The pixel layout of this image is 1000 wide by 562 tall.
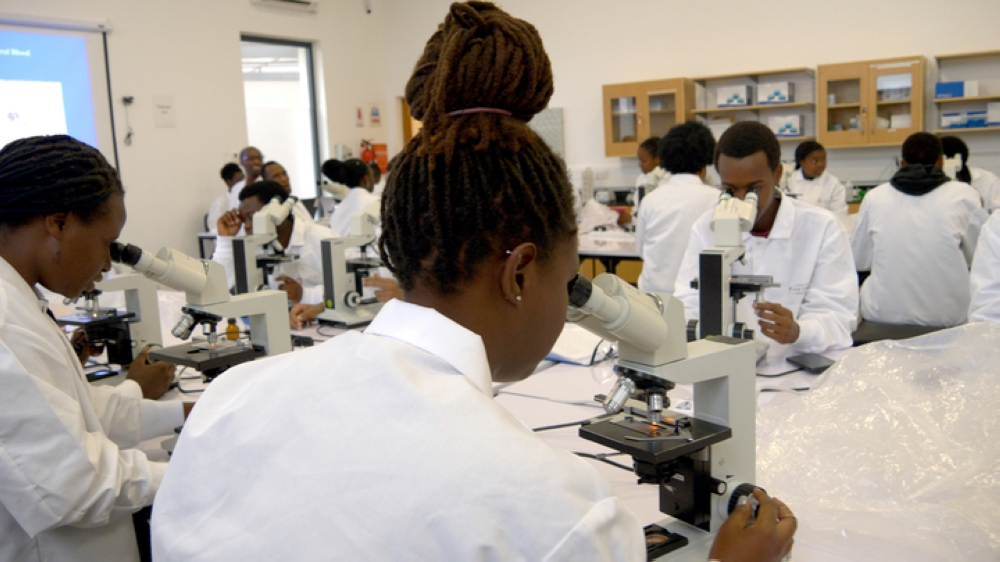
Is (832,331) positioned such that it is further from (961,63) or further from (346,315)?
(961,63)

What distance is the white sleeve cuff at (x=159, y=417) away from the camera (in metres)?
1.59

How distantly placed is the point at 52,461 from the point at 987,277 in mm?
2065

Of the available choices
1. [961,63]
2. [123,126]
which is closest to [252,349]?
[123,126]

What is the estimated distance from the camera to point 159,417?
160 centimetres

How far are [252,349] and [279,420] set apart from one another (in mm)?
1233

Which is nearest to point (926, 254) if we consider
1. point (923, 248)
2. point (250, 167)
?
point (923, 248)

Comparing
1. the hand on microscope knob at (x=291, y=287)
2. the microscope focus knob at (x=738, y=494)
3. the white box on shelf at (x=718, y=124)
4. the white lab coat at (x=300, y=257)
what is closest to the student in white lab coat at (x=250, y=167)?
the white lab coat at (x=300, y=257)

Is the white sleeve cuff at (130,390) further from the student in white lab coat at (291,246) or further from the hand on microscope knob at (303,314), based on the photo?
the student in white lab coat at (291,246)

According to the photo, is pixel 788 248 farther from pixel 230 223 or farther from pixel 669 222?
pixel 230 223

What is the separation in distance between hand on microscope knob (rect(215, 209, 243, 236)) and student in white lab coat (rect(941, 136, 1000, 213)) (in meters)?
4.19

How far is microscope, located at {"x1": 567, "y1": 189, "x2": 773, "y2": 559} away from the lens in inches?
34.7

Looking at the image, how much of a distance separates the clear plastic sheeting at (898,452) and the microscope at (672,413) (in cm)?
17

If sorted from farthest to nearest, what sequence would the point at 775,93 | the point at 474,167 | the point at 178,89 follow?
the point at 178,89
the point at 775,93
the point at 474,167

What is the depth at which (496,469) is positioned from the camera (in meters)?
0.54
